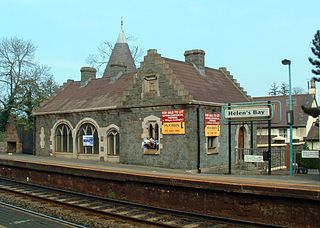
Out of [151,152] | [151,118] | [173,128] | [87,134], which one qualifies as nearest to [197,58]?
[151,118]

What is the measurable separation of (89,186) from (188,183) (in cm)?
590

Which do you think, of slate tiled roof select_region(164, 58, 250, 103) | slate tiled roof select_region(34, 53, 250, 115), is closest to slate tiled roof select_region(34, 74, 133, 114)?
slate tiled roof select_region(34, 53, 250, 115)

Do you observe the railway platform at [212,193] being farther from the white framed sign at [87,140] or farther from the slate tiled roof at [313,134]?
the slate tiled roof at [313,134]

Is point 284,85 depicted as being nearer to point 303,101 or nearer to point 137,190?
point 303,101

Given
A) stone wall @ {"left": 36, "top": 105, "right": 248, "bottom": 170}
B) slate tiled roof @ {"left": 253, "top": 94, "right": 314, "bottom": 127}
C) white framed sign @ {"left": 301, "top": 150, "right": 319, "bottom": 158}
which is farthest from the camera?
slate tiled roof @ {"left": 253, "top": 94, "right": 314, "bottom": 127}

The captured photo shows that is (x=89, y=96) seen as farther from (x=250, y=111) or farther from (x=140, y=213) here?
(x=140, y=213)

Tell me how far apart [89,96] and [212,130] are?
1193cm

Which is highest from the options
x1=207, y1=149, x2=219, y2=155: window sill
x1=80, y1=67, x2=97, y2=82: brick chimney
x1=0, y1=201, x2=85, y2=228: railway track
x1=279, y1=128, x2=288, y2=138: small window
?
x1=80, y1=67, x2=97, y2=82: brick chimney

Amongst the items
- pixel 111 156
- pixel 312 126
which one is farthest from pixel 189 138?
pixel 312 126

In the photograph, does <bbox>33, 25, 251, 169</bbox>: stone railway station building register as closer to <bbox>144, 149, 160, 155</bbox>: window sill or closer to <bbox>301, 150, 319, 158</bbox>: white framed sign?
<bbox>144, 149, 160, 155</bbox>: window sill

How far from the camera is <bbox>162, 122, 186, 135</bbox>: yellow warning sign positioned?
72.5ft

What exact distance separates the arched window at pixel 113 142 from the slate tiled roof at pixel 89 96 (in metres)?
1.94

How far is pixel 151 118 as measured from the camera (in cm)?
2370

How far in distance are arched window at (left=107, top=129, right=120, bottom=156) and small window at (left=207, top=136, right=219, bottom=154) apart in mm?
6431
